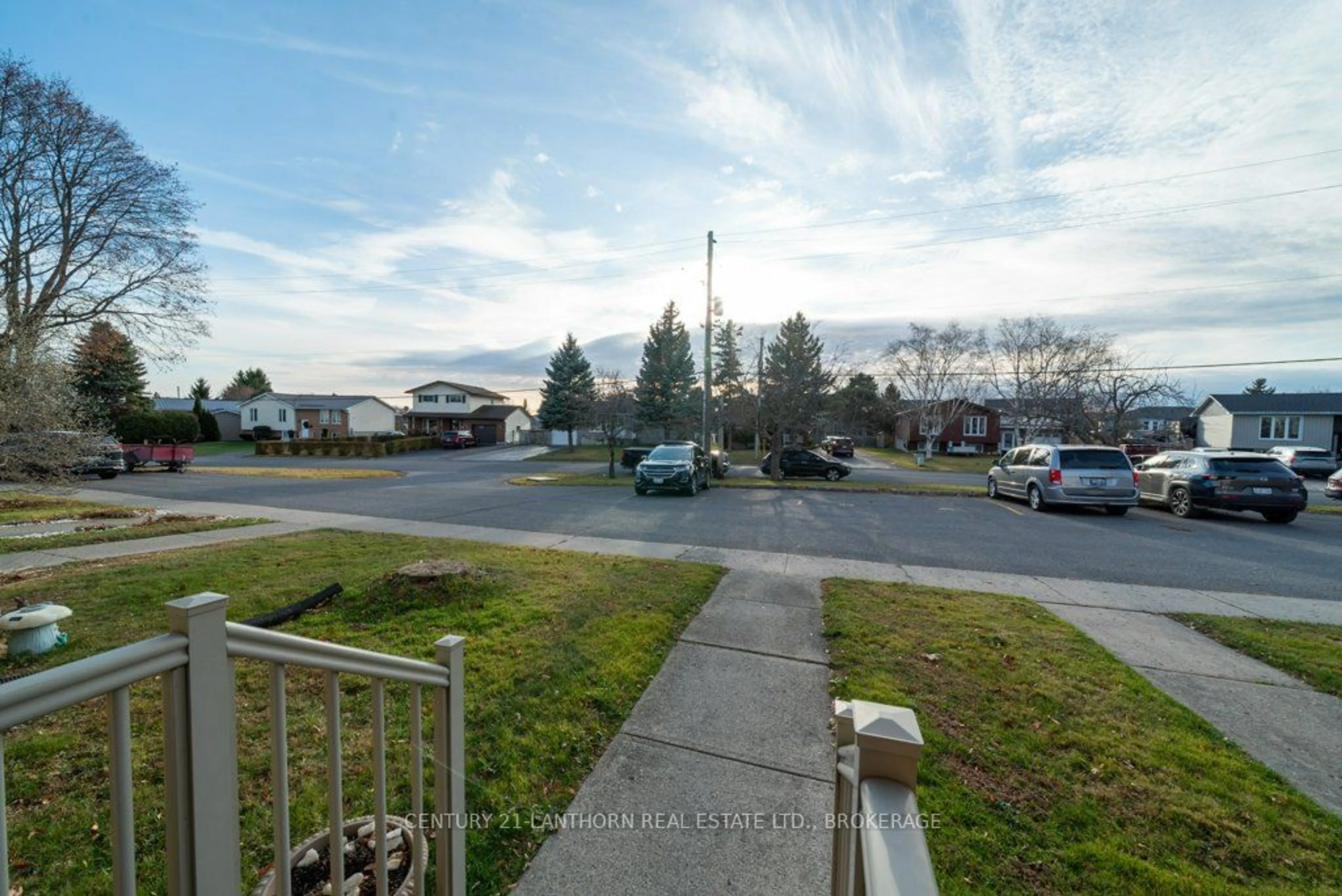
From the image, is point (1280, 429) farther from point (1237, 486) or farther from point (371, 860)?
point (371, 860)

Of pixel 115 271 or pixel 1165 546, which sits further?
pixel 115 271

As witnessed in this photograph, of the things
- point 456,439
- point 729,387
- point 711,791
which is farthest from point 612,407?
point 711,791

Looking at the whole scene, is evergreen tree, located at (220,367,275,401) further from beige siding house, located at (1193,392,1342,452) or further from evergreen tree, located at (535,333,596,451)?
beige siding house, located at (1193,392,1342,452)

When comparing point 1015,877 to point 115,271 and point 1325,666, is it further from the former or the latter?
point 115,271

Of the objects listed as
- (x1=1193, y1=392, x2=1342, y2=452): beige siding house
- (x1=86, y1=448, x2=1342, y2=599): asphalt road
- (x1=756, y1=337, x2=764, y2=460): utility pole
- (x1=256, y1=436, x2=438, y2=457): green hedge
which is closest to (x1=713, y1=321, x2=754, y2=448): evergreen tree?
(x1=756, y1=337, x2=764, y2=460): utility pole

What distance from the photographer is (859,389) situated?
2068 inches

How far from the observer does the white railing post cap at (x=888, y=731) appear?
141 centimetres

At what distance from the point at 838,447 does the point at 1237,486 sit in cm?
2642

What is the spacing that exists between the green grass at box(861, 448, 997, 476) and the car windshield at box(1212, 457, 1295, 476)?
11.4 meters

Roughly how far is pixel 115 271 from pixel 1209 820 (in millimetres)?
30510

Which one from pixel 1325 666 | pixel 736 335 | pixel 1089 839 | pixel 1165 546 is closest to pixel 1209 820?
pixel 1089 839

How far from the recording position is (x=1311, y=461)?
2641cm

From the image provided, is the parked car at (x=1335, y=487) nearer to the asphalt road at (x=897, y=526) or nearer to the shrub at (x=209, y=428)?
the asphalt road at (x=897, y=526)

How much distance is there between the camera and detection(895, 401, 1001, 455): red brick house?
5147 centimetres
